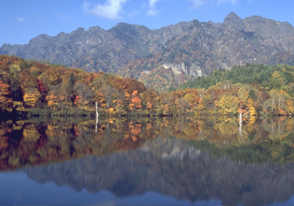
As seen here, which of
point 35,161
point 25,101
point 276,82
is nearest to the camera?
point 35,161

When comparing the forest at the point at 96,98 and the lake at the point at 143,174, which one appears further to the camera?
the forest at the point at 96,98

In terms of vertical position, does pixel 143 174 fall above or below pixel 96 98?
below

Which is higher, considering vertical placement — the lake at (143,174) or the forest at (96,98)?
the forest at (96,98)

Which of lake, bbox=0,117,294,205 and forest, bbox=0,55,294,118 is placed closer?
lake, bbox=0,117,294,205

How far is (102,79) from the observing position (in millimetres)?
69250

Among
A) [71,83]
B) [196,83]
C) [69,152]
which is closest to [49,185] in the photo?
[69,152]

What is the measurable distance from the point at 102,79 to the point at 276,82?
68556mm

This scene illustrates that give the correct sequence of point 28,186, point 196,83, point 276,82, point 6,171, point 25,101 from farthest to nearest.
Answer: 1. point 196,83
2. point 276,82
3. point 25,101
4. point 6,171
5. point 28,186

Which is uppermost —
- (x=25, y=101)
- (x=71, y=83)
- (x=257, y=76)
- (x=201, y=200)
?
(x=257, y=76)

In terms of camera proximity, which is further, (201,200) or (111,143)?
(111,143)

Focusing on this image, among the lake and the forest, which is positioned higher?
the forest

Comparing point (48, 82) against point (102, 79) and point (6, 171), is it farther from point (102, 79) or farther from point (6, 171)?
point (6, 171)

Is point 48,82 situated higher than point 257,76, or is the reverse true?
point 257,76

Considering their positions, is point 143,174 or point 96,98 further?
point 96,98
